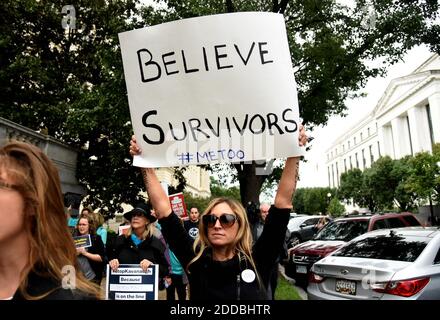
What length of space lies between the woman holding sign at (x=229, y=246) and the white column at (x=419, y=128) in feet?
244

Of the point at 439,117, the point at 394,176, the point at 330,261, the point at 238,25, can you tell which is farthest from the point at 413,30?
the point at 439,117

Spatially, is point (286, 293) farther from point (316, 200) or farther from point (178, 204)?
point (316, 200)

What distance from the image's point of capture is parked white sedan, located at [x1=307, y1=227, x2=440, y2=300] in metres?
4.78

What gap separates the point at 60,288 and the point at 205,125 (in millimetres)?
1755

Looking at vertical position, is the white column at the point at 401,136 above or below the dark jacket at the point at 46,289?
above

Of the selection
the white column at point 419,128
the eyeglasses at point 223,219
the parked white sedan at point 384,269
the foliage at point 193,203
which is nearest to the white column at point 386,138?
the white column at point 419,128

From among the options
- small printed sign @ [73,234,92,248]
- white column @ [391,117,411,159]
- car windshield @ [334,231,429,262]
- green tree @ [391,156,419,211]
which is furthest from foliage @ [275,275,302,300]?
white column @ [391,117,411,159]

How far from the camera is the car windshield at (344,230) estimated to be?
1010cm

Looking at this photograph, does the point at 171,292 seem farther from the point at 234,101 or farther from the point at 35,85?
the point at 35,85

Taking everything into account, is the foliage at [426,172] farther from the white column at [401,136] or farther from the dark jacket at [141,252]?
the white column at [401,136]

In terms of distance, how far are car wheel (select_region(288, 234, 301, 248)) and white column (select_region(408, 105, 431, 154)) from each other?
192 feet

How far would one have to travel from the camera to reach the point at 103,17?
18.3 meters

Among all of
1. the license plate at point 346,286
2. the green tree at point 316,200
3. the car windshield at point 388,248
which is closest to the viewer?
the license plate at point 346,286

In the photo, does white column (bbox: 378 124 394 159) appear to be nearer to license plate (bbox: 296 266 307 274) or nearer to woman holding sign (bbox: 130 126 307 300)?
license plate (bbox: 296 266 307 274)
